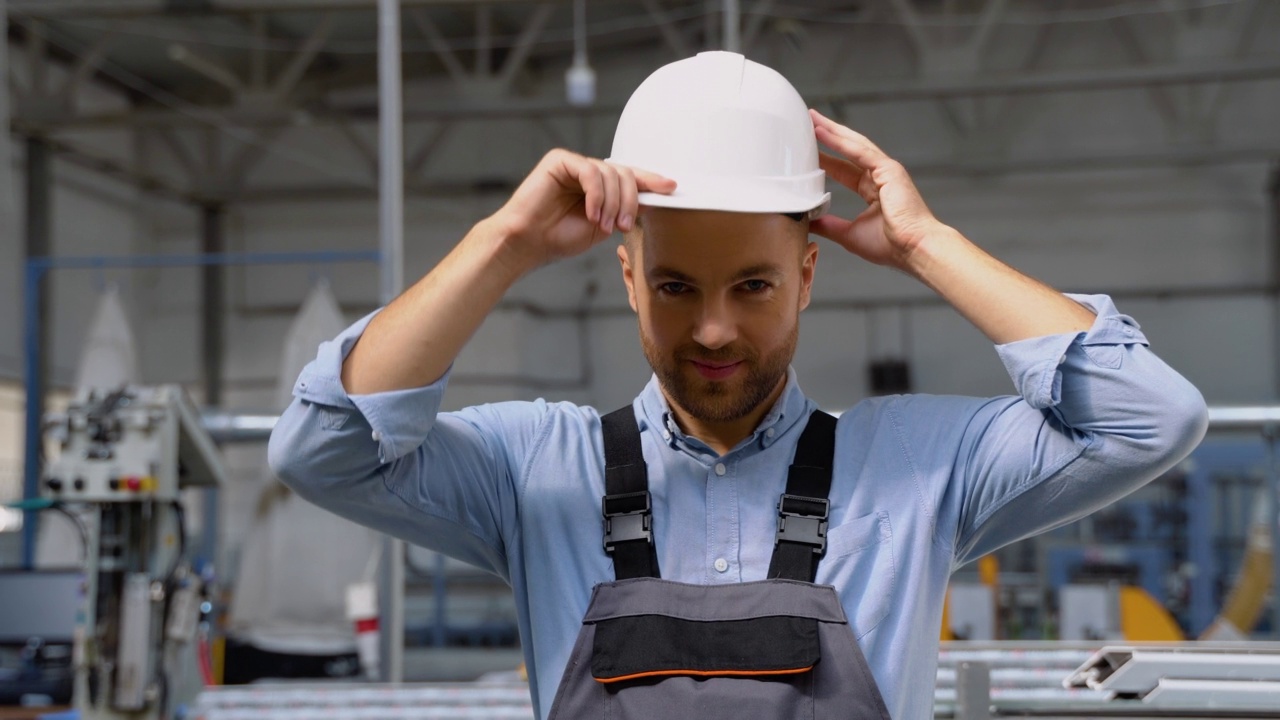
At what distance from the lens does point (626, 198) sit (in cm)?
107

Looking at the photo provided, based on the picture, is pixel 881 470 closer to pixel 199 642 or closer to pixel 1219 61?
pixel 199 642

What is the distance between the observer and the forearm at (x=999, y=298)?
3.58 feet

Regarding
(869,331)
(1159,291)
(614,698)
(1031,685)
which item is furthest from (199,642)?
(1159,291)

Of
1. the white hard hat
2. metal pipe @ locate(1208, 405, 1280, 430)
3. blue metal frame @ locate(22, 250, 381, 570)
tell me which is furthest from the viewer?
metal pipe @ locate(1208, 405, 1280, 430)

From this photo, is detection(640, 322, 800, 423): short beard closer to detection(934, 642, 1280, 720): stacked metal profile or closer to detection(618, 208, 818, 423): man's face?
detection(618, 208, 818, 423): man's face

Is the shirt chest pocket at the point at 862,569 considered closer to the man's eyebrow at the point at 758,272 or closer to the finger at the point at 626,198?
the man's eyebrow at the point at 758,272

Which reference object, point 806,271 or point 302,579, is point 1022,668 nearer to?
→ point 806,271

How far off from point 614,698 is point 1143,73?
29.3 ft

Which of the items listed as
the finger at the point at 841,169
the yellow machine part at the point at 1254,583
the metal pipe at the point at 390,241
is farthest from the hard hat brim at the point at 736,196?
the yellow machine part at the point at 1254,583

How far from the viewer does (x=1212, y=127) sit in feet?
32.8

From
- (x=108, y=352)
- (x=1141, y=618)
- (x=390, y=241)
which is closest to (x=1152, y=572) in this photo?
(x=1141, y=618)

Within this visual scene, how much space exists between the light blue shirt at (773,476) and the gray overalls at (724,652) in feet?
0.15

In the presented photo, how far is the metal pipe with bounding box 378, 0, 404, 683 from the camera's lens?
3.85 m

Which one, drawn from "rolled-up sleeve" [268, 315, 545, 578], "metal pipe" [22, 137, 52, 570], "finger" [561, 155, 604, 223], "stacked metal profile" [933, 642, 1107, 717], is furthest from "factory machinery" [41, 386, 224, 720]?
"finger" [561, 155, 604, 223]
